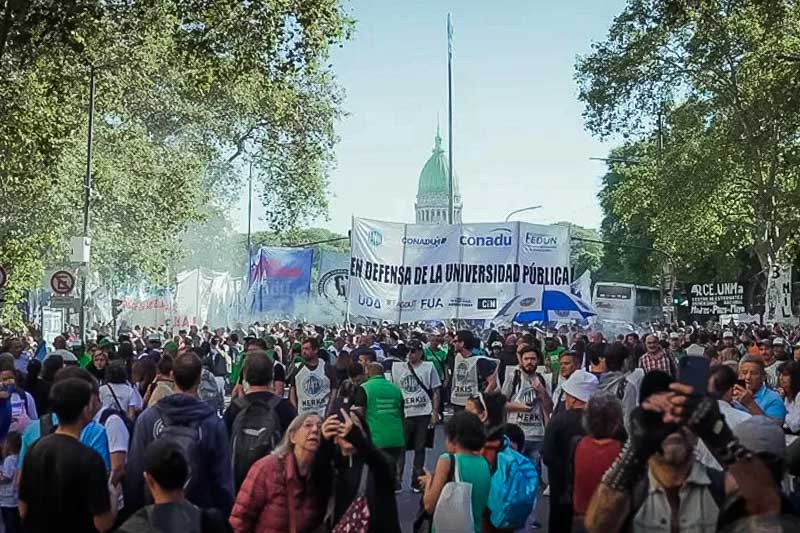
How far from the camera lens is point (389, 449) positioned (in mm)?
10031

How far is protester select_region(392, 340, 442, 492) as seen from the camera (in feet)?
40.1

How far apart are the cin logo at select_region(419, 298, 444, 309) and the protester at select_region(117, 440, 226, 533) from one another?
49.5 ft

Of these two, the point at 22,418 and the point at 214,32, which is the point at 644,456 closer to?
the point at 22,418

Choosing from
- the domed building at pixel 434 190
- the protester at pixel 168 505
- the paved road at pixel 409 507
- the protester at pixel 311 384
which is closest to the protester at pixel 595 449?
the protester at pixel 168 505

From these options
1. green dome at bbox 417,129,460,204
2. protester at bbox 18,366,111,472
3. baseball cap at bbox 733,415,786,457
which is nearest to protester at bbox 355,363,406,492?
protester at bbox 18,366,111,472

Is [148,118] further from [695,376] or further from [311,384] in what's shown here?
[695,376]

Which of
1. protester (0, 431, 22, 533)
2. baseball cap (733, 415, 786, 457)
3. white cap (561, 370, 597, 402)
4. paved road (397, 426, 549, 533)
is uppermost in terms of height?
baseball cap (733, 415, 786, 457)

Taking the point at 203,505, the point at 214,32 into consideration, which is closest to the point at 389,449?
the point at 203,505

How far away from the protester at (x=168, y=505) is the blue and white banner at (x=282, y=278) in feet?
76.7

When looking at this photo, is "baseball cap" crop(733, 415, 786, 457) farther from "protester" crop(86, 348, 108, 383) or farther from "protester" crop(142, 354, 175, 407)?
"protester" crop(86, 348, 108, 383)

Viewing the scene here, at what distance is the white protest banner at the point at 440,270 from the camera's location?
19.6 m

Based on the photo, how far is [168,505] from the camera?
4590mm

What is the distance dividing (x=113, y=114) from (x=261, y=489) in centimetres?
3837

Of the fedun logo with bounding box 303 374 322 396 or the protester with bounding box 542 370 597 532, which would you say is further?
the fedun logo with bounding box 303 374 322 396
